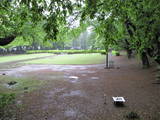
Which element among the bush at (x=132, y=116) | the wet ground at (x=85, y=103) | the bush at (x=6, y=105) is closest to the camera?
the bush at (x=6, y=105)

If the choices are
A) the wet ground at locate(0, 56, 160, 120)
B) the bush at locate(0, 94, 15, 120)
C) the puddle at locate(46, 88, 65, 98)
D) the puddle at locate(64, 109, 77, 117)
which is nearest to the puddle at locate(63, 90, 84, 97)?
the wet ground at locate(0, 56, 160, 120)

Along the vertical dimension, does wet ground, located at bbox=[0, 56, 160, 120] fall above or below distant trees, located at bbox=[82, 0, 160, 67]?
below

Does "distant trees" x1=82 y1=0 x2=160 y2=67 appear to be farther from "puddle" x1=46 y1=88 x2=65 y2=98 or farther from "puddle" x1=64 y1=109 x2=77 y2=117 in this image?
"puddle" x1=46 y1=88 x2=65 y2=98

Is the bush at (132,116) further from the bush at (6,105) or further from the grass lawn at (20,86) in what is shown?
the grass lawn at (20,86)

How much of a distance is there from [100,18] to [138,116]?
3695mm

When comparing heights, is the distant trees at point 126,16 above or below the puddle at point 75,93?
above

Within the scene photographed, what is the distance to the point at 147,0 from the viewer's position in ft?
14.0

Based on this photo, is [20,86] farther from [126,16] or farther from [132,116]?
[126,16]

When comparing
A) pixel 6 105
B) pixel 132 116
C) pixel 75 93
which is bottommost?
pixel 75 93

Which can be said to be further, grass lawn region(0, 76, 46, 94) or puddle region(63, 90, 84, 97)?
grass lawn region(0, 76, 46, 94)

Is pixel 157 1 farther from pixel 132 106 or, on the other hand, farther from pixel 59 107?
pixel 59 107

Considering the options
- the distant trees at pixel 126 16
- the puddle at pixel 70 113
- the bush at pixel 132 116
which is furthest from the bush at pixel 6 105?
the bush at pixel 132 116

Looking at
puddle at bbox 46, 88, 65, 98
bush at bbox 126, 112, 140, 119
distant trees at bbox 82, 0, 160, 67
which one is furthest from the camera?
puddle at bbox 46, 88, 65, 98

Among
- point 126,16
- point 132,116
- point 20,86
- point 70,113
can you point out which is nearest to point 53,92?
point 20,86
